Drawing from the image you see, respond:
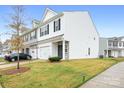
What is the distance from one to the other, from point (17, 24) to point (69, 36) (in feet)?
19.8

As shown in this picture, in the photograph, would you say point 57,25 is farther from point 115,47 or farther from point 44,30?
point 115,47

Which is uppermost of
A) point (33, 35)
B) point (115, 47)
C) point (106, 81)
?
point (33, 35)

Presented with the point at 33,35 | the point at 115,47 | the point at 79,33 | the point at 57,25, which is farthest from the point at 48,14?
the point at 115,47

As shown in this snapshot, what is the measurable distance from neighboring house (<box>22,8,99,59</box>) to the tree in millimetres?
4612

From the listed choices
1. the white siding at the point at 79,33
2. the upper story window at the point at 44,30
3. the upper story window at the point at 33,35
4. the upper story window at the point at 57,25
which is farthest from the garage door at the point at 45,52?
the white siding at the point at 79,33

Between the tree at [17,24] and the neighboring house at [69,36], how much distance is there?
15.1ft

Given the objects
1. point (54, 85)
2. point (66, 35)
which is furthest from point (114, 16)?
point (54, 85)

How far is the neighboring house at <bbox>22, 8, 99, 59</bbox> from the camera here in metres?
24.5

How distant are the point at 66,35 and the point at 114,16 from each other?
6.98 meters

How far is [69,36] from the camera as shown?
24562mm

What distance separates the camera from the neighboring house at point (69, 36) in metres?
24.5

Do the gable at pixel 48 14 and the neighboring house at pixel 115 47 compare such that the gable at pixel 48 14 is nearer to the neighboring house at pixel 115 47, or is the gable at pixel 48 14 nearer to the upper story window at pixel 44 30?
the upper story window at pixel 44 30
